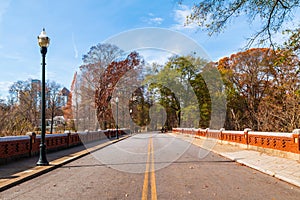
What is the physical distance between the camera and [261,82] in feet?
129

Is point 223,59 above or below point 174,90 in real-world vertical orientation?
above

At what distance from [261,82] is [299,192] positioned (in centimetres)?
3444

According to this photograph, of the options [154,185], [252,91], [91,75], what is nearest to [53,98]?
[91,75]

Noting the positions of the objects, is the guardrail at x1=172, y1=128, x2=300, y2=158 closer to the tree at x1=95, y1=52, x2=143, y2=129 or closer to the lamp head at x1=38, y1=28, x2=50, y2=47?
the lamp head at x1=38, y1=28, x2=50, y2=47

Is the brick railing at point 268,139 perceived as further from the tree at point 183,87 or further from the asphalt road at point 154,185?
the tree at point 183,87

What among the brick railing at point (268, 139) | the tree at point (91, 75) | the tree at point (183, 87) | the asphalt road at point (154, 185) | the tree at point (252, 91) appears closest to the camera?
the asphalt road at point (154, 185)

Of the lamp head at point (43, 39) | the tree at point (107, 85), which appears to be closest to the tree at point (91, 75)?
the tree at point (107, 85)

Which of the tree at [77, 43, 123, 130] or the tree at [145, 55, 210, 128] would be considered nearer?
the tree at [77, 43, 123, 130]

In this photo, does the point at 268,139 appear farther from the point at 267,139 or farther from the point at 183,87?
the point at 183,87

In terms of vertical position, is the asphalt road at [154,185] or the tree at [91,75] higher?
the tree at [91,75]

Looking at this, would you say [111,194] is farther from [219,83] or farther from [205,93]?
[205,93]

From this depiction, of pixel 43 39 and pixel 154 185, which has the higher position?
pixel 43 39

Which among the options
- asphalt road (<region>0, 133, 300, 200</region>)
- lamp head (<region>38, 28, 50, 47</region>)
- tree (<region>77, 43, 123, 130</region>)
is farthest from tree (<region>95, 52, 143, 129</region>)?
asphalt road (<region>0, 133, 300, 200</region>)

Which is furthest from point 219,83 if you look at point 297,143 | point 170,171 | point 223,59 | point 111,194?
point 111,194
